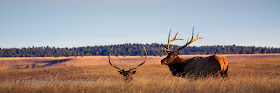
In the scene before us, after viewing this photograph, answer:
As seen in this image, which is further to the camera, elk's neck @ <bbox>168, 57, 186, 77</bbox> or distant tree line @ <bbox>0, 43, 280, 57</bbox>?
distant tree line @ <bbox>0, 43, 280, 57</bbox>

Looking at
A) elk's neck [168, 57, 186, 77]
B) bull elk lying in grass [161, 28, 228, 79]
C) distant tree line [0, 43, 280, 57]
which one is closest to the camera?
bull elk lying in grass [161, 28, 228, 79]

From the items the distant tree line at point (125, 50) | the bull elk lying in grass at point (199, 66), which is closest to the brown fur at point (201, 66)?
the bull elk lying in grass at point (199, 66)

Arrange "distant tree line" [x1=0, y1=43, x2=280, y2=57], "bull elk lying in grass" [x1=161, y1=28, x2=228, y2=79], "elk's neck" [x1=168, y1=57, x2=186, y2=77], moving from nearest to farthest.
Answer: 1. "bull elk lying in grass" [x1=161, y1=28, x2=228, y2=79]
2. "elk's neck" [x1=168, y1=57, x2=186, y2=77]
3. "distant tree line" [x1=0, y1=43, x2=280, y2=57]

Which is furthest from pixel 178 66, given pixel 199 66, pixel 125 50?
pixel 125 50

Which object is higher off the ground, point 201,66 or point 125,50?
point 125,50

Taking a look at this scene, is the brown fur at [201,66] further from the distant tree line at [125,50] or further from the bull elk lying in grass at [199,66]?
the distant tree line at [125,50]

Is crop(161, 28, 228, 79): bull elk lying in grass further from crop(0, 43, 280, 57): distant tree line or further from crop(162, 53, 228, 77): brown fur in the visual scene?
crop(0, 43, 280, 57): distant tree line

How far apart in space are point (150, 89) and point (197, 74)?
4634 millimetres

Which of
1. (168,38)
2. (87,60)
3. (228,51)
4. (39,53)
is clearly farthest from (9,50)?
(168,38)

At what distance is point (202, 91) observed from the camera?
1003 centimetres

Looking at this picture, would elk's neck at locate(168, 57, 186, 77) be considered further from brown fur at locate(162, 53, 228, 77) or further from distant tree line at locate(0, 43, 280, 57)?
distant tree line at locate(0, 43, 280, 57)

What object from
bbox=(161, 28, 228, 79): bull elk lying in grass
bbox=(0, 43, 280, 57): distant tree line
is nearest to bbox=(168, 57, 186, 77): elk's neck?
bbox=(161, 28, 228, 79): bull elk lying in grass

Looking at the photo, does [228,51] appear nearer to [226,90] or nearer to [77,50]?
[77,50]

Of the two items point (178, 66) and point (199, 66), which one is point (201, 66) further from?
point (178, 66)
